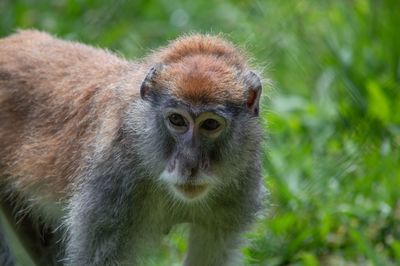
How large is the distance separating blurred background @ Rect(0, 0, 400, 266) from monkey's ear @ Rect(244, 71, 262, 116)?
377 mm

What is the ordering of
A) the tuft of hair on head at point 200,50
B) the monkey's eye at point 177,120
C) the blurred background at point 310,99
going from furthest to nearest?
the blurred background at point 310,99 < the tuft of hair on head at point 200,50 < the monkey's eye at point 177,120

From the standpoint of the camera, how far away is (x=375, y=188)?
8.10 metres

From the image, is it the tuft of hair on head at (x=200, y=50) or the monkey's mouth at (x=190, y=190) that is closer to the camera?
the monkey's mouth at (x=190, y=190)

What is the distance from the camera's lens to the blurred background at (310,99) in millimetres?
7770

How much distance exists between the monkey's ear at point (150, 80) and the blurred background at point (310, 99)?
81 centimetres

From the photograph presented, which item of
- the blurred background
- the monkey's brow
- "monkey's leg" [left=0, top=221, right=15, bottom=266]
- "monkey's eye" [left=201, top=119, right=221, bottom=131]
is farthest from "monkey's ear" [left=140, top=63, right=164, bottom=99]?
"monkey's leg" [left=0, top=221, right=15, bottom=266]

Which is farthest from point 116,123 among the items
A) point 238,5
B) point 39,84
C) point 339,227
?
point 238,5

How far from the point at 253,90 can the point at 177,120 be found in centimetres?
48

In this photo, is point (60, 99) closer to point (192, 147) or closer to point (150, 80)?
point (150, 80)

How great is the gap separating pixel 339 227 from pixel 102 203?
7.88ft

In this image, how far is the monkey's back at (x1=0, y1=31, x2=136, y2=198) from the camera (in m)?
6.71

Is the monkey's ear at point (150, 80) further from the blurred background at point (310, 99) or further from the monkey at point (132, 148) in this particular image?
the blurred background at point (310, 99)

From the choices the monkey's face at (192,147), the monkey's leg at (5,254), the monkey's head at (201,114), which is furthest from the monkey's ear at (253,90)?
the monkey's leg at (5,254)

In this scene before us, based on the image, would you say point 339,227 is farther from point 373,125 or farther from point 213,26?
point 213,26
